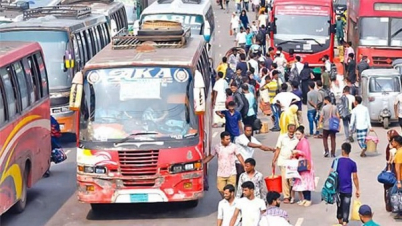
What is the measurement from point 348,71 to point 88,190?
59.5 feet

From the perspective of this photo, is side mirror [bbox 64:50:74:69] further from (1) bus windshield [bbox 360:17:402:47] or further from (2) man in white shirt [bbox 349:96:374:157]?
(1) bus windshield [bbox 360:17:402:47]

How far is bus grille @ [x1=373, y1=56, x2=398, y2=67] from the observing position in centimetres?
3409

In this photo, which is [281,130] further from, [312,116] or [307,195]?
[312,116]

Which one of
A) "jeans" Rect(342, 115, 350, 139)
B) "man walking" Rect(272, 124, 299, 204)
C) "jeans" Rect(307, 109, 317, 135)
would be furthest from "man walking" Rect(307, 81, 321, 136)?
"man walking" Rect(272, 124, 299, 204)

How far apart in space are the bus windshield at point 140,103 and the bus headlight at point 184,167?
1.50ft

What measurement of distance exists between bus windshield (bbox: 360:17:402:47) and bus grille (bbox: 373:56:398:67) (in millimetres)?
599

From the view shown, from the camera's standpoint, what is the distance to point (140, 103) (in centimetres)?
1750

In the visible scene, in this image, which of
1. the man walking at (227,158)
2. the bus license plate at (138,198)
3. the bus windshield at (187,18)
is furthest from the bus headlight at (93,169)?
the bus windshield at (187,18)

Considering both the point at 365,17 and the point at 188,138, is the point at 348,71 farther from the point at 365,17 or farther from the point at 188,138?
the point at 188,138

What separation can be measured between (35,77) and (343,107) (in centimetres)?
864

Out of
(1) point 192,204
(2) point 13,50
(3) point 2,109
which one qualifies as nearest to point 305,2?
(1) point 192,204

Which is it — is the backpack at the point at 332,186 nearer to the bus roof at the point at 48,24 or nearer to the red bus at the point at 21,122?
the red bus at the point at 21,122

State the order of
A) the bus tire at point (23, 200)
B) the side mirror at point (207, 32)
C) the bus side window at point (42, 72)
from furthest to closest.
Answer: the side mirror at point (207, 32), the bus side window at point (42, 72), the bus tire at point (23, 200)

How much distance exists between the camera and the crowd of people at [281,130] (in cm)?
1362
